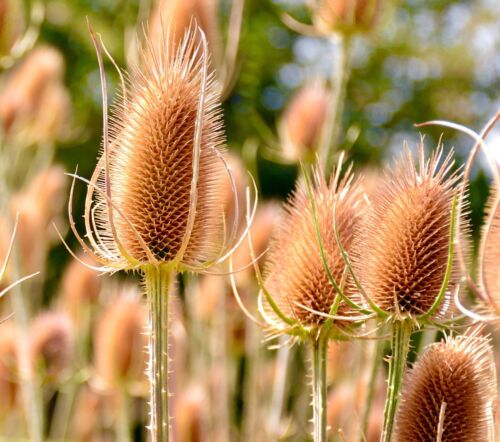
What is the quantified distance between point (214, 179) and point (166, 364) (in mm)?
349

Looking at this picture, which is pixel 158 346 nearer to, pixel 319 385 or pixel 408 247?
pixel 319 385

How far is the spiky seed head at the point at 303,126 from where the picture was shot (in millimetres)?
3783

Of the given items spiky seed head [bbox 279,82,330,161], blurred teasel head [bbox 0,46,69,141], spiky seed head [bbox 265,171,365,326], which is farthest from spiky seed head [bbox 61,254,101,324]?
spiky seed head [bbox 265,171,365,326]

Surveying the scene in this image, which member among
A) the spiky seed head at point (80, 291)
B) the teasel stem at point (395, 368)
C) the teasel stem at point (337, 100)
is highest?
the teasel stem at point (337, 100)

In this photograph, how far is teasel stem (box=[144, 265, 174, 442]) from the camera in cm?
158

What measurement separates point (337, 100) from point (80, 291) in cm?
142

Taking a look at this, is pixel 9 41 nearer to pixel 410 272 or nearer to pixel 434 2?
pixel 410 272

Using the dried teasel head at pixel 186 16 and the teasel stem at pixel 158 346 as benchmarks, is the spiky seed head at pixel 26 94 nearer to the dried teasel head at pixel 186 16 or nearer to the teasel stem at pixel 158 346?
the dried teasel head at pixel 186 16

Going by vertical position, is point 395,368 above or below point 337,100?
below

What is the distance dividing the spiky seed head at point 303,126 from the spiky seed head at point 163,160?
2056mm

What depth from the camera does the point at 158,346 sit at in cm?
160

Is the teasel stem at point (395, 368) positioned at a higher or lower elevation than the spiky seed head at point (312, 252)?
lower

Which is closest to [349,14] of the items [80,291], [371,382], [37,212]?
[37,212]

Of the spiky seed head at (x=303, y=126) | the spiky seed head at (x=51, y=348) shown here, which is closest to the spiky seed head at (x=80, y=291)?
the spiky seed head at (x=51, y=348)
